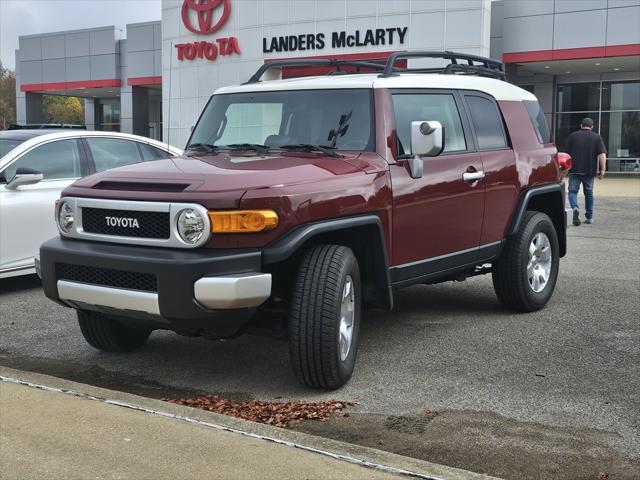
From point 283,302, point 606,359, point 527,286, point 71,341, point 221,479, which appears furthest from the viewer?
point 527,286

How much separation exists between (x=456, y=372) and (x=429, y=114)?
1.94 m

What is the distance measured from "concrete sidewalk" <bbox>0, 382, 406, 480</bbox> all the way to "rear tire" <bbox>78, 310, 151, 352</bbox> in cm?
120

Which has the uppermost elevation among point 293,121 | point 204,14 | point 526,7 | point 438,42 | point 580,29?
point 204,14

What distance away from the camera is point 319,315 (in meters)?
4.40

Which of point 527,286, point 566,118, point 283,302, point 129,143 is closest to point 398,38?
point 566,118

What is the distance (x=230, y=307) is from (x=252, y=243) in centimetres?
37

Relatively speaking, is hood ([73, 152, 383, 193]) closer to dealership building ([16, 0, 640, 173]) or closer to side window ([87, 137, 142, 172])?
side window ([87, 137, 142, 172])

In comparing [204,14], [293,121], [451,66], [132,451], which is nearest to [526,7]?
[204,14]

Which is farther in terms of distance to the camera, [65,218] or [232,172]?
[65,218]

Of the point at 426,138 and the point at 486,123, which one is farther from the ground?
the point at 486,123

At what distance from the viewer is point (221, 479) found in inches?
130

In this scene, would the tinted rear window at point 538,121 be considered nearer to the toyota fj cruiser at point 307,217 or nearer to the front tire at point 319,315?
the toyota fj cruiser at point 307,217

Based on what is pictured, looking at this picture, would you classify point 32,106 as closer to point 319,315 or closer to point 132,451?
point 319,315

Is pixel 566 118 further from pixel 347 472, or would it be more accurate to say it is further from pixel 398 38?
pixel 347 472
